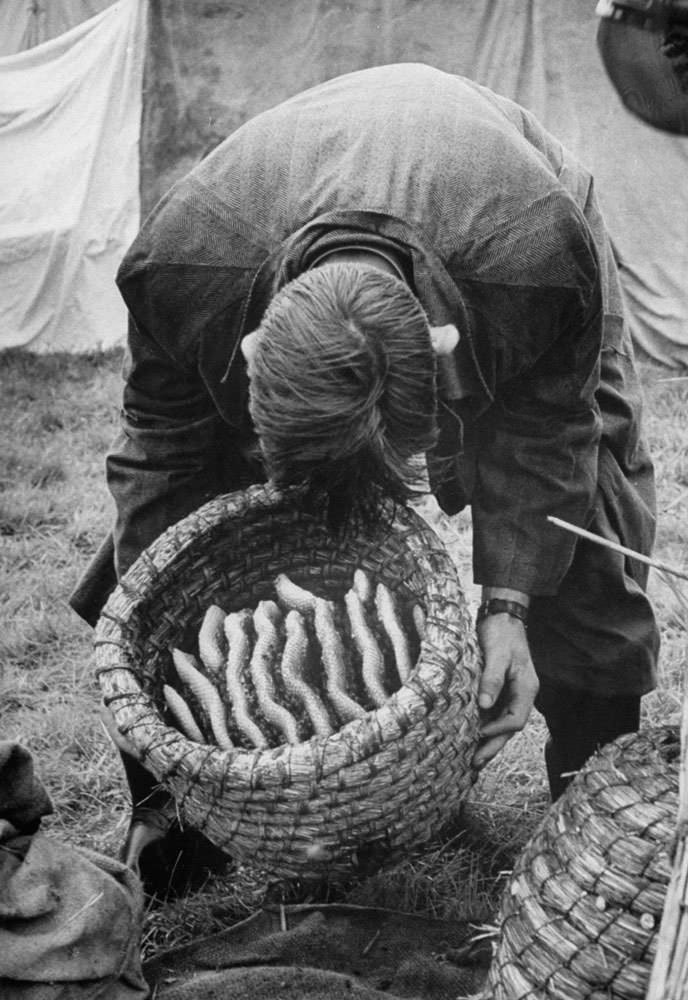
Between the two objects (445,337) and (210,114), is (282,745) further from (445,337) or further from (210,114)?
(210,114)

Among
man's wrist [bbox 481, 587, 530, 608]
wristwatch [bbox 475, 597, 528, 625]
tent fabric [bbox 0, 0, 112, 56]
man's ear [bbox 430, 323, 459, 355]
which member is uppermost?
man's ear [bbox 430, 323, 459, 355]

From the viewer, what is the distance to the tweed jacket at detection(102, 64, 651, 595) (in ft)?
5.92

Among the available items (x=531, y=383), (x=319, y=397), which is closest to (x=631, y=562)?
(x=531, y=383)

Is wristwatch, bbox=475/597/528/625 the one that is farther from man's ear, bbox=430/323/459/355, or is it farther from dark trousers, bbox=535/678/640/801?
man's ear, bbox=430/323/459/355

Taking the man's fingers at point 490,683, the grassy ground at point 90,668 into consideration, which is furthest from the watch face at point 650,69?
the man's fingers at point 490,683

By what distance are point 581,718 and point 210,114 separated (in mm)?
4342

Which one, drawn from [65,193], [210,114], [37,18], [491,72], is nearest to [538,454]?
[491,72]

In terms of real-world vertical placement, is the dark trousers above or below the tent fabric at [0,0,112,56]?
below

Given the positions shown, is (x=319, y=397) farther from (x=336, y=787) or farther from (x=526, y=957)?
(x=526, y=957)

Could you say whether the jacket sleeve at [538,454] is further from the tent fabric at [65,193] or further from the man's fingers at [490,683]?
the tent fabric at [65,193]

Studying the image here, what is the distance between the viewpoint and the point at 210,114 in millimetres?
5805

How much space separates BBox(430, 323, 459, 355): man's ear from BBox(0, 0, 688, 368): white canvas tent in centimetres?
410

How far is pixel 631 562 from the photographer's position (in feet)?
7.48

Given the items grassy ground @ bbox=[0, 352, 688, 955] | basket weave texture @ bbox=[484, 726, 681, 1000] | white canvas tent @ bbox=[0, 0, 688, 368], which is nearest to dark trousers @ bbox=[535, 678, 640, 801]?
grassy ground @ bbox=[0, 352, 688, 955]
